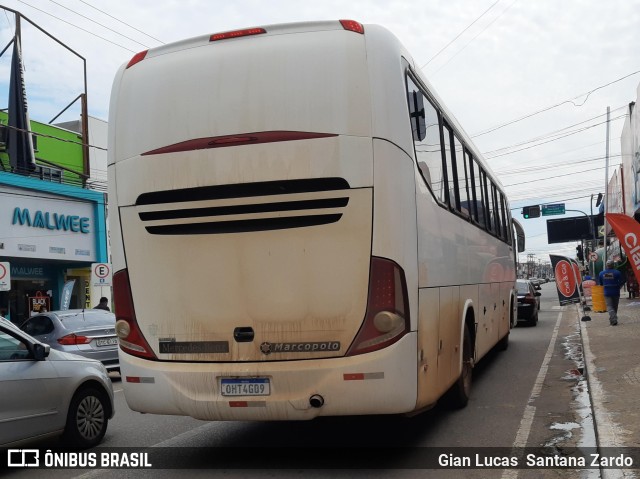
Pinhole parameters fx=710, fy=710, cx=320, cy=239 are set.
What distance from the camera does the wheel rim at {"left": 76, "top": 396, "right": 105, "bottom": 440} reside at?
7.30m

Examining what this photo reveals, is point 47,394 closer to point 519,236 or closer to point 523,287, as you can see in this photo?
point 519,236

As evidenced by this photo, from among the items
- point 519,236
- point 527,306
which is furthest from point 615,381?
point 527,306

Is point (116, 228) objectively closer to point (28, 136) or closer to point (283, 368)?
point (283, 368)

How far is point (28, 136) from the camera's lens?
26.9 meters

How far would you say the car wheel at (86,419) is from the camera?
7.14m

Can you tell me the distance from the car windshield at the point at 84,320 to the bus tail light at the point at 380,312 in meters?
9.48

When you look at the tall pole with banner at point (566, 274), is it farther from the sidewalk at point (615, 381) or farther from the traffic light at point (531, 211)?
the traffic light at point (531, 211)

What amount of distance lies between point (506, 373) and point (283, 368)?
728 centimetres

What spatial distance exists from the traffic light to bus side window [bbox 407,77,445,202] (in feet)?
123

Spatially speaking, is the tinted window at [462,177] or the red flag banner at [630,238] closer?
the tinted window at [462,177]

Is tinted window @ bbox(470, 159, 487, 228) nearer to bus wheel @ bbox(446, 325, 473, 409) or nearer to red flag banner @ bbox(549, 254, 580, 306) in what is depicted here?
bus wheel @ bbox(446, 325, 473, 409)

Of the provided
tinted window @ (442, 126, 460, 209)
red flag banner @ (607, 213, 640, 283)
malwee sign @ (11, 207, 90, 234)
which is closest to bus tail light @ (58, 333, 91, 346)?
tinted window @ (442, 126, 460, 209)

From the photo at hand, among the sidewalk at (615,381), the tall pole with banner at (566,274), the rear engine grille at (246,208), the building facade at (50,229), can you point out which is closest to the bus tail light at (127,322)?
the rear engine grille at (246,208)

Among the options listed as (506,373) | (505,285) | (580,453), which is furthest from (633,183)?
(580,453)
